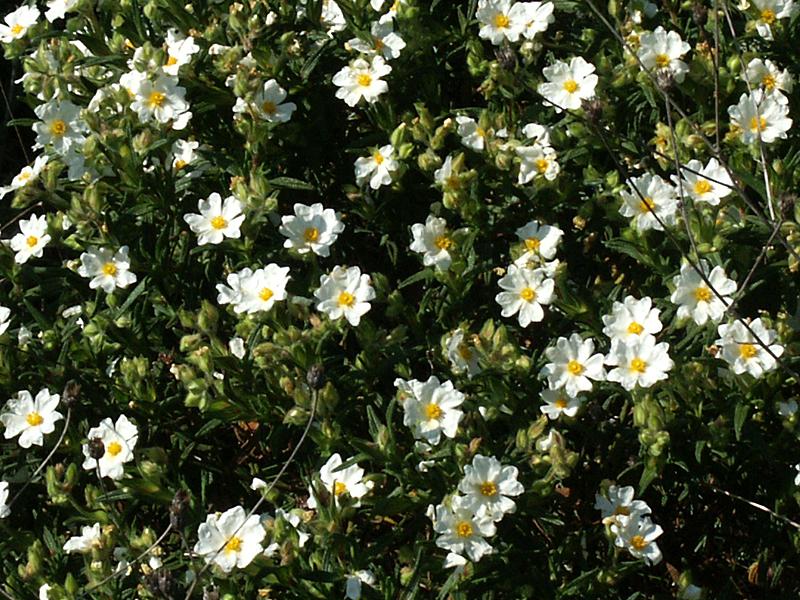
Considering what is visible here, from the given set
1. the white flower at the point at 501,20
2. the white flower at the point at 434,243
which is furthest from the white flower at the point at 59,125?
the white flower at the point at 501,20

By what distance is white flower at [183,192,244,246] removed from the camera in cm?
358

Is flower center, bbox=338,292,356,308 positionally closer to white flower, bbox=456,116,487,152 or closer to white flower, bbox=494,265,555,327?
white flower, bbox=494,265,555,327

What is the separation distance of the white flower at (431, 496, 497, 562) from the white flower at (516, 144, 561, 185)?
1047 millimetres

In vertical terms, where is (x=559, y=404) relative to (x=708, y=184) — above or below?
below

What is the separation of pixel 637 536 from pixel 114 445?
146cm

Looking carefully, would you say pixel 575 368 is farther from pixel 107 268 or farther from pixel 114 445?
pixel 107 268

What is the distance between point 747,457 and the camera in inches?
136

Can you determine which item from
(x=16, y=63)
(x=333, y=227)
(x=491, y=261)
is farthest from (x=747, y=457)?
(x=16, y=63)

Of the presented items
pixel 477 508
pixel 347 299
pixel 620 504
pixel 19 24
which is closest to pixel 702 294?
pixel 620 504

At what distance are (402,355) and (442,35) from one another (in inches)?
45.0

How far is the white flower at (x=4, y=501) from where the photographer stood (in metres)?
3.44

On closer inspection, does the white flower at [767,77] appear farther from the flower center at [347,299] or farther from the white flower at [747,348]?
the flower center at [347,299]

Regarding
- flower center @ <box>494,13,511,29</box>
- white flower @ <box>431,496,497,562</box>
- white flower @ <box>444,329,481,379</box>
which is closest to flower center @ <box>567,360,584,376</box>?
white flower @ <box>444,329,481,379</box>

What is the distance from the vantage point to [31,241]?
12.7 feet
